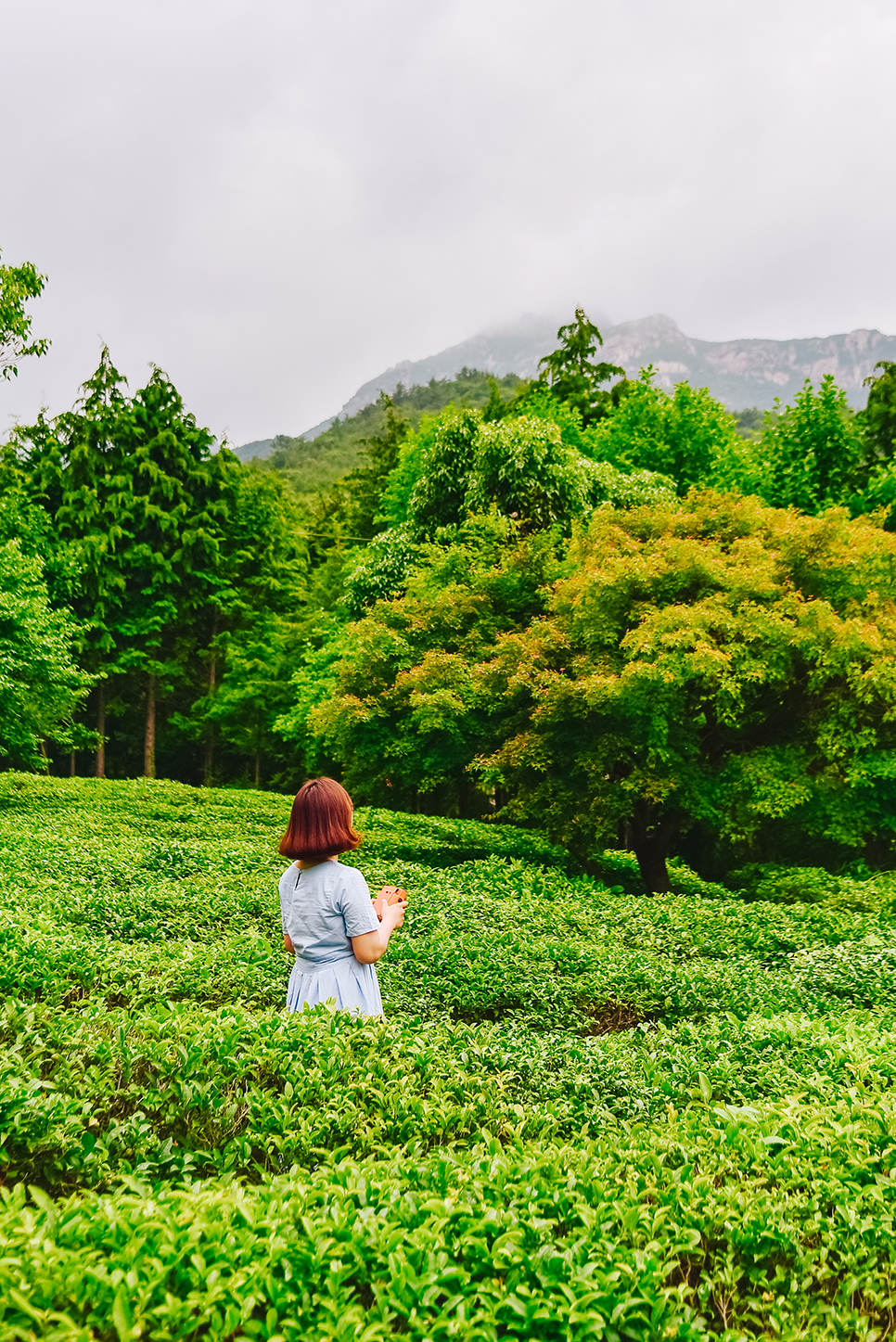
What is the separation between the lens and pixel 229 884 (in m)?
8.04

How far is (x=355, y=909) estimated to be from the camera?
11.2ft

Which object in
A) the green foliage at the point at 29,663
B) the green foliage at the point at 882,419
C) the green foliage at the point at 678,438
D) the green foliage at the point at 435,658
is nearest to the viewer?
the green foliage at the point at 435,658

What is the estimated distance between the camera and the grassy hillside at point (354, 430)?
71875mm

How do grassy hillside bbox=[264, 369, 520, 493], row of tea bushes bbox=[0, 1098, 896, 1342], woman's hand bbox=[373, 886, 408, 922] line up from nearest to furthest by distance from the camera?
row of tea bushes bbox=[0, 1098, 896, 1342] < woman's hand bbox=[373, 886, 408, 922] < grassy hillside bbox=[264, 369, 520, 493]

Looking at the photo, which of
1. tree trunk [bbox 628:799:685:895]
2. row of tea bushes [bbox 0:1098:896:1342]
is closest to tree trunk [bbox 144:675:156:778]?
tree trunk [bbox 628:799:685:895]

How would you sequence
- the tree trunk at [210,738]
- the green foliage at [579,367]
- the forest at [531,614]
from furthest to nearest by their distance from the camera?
1. the tree trunk at [210,738]
2. the green foliage at [579,367]
3. the forest at [531,614]

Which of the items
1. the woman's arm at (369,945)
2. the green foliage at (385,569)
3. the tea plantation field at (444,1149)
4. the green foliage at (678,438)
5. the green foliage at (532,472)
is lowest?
the tea plantation field at (444,1149)

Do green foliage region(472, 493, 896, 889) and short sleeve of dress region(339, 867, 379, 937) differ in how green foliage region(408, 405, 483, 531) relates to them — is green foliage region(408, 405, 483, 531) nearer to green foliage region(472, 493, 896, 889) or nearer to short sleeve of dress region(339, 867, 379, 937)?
green foliage region(472, 493, 896, 889)

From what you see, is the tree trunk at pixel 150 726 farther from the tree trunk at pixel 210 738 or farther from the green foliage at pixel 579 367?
the green foliage at pixel 579 367

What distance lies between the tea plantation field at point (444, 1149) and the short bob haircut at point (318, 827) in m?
0.69

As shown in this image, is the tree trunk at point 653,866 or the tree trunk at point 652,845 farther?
the tree trunk at point 653,866

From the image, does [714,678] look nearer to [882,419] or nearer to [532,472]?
[532,472]

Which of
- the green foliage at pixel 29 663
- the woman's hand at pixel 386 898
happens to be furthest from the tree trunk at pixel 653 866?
the green foliage at pixel 29 663

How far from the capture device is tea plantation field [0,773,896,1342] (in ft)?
5.56
